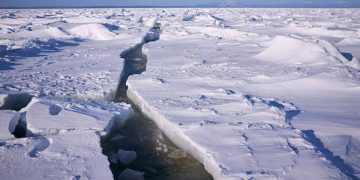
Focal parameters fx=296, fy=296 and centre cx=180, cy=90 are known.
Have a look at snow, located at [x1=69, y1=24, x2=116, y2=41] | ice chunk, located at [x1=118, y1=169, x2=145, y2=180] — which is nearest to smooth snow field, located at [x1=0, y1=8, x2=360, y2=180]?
ice chunk, located at [x1=118, y1=169, x2=145, y2=180]

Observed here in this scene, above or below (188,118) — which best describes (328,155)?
above

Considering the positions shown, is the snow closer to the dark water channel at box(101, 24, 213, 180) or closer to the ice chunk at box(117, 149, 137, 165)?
the dark water channel at box(101, 24, 213, 180)

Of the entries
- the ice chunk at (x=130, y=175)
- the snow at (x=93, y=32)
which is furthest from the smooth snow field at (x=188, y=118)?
the snow at (x=93, y=32)

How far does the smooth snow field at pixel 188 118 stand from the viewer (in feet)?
9.13

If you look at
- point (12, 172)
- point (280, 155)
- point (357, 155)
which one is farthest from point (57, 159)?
point (357, 155)

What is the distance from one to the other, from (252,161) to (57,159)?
1873mm

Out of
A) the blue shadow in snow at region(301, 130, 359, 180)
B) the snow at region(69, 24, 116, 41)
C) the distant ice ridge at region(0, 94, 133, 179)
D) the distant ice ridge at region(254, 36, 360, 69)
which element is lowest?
the snow at region(69, 24, 116, 41)

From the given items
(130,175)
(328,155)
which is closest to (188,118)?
(130,175)

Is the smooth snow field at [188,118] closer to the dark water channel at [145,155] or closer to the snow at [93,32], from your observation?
the dark water channel at [145,155]

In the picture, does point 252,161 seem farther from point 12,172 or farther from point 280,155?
point 12,172

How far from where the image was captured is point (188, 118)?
388 cm

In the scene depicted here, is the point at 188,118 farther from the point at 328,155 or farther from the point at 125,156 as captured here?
the point at 328,155

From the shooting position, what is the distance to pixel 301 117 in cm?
374

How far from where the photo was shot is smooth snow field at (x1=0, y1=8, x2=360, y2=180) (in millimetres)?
2783
